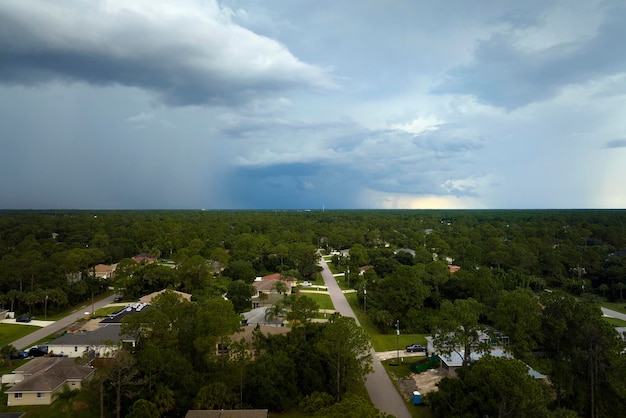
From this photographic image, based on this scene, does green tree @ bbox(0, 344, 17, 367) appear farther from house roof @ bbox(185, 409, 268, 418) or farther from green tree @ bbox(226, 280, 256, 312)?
green tree @ bbox(226, 280, 256, 312)

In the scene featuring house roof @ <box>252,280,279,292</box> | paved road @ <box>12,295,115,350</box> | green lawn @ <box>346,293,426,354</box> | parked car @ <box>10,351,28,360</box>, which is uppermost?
house roof @ <box>252,280,279,292</box>

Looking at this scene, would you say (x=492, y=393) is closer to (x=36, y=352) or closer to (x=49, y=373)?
(x=49, y=373)

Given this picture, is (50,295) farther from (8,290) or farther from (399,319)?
(399,319)

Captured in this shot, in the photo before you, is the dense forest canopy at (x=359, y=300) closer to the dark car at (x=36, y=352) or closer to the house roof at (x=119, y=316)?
the house roof at (x=119, y=316)

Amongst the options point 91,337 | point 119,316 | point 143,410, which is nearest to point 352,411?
point 143,410

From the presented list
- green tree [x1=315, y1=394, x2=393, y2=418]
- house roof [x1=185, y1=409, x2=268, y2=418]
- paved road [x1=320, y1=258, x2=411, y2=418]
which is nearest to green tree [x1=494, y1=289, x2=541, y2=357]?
paved road [x1=320, y1=258, x2=411, y2=418]
